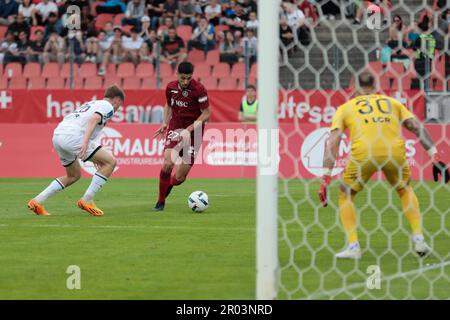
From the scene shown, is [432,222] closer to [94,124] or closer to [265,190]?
[94,124]

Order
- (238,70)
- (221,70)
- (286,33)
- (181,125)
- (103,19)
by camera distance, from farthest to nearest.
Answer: (103,19)
(221,70)
(238,70)
(181,125)
(286,33)

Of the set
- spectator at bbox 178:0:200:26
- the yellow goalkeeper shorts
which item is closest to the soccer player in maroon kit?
the yellow goalkeeper shorts

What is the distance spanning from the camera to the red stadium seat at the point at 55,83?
82.9ft

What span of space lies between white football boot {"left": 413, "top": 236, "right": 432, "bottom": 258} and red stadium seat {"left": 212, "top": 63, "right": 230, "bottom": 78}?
15.2 meters

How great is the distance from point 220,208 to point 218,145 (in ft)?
21.2

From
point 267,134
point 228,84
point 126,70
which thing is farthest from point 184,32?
point 267,134

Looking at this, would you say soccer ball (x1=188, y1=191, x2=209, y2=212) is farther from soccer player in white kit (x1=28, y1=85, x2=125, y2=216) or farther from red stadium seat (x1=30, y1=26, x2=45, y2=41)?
red stadium seat (x1=30, y1=26, x2=45, y2=41)

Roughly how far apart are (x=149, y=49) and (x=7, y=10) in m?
5.36

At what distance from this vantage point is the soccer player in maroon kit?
1422cm

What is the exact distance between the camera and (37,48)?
26125mm

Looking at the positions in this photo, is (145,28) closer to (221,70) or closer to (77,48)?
(77,48)

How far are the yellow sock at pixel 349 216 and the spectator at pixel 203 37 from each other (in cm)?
1584

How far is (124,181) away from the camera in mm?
20203

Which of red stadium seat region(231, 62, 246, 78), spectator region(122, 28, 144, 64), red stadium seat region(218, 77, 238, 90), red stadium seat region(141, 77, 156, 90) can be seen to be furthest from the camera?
spectator region(122, 28, 144, 64)
